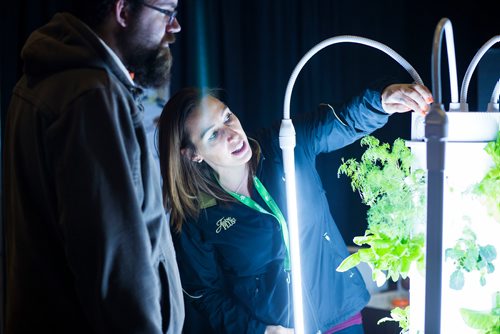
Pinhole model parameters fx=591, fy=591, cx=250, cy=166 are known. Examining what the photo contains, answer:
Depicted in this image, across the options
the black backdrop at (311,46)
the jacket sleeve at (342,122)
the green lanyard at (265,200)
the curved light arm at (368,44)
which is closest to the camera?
the curved light arm at (368,44)

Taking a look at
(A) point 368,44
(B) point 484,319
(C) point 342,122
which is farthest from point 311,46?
(B) point 484,319

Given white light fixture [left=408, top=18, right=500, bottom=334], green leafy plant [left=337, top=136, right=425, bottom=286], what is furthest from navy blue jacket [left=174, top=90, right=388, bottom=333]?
white light fixture [left=408, top=18, right=500, bottom=334]

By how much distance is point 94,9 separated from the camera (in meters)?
1.26

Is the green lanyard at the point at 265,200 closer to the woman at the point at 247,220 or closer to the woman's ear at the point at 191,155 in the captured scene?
the woman at the point at 247,220

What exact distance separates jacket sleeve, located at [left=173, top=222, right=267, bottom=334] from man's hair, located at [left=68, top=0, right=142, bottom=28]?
92cm

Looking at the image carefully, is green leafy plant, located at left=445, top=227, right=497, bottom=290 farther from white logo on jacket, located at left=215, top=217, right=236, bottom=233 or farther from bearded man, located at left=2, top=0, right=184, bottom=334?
white logo on jacket, located at left=215, top=217, right=236, bottom=233

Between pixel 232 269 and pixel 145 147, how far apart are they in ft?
3.13

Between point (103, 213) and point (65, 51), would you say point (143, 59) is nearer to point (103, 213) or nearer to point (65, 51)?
point (65, 51)

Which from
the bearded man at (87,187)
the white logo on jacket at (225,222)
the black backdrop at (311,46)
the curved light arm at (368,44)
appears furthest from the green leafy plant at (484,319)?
the black backdrop at (311,46)

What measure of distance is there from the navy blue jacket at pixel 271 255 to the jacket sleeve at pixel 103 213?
2.84ft

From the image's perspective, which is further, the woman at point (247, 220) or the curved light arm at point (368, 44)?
the woman at point (247, 220)

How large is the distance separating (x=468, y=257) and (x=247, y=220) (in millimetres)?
853

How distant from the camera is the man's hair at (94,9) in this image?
1251 mm

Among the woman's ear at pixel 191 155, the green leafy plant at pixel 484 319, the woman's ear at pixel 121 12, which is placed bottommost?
the green leafy plant at pixel 484 319
